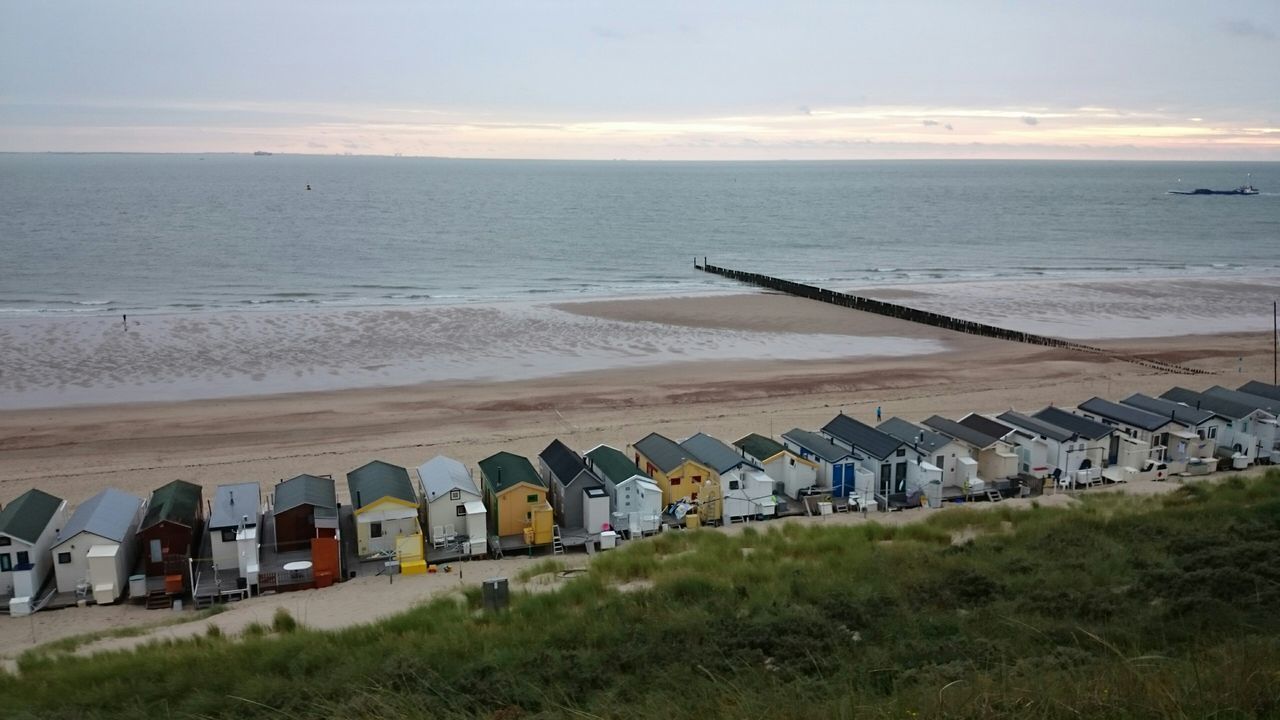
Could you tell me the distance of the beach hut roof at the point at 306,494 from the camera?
21672 millimetres

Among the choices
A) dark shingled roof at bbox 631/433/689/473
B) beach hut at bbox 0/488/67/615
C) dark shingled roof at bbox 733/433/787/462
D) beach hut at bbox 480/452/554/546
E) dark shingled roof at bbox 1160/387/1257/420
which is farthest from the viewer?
dark shingled roof at bbox 1160/387/1257/420

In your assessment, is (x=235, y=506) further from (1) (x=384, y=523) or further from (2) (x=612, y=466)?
(2) (x=612, y=466)

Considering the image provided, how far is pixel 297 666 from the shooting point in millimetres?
11289

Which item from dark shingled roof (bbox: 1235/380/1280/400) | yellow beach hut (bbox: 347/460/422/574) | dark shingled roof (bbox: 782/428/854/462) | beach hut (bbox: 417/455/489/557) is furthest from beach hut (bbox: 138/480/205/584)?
dark shingled roof (bbox: 1235/380/1280/400)

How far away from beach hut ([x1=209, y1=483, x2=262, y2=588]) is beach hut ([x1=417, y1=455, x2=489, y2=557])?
4.08 metres

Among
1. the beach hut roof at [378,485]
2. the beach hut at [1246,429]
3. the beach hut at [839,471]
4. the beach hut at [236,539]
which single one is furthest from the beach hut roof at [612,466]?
the beach hut at [1246,429]

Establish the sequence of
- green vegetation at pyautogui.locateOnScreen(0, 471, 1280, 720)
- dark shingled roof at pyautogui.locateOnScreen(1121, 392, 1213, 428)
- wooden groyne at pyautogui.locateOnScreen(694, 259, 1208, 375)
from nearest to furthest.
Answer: green vegetation at pyautogui.locateOnScreen(0, 471, 1280, 720)
dark shingled roof at pyautogui.locateOnScreen(1121, 392, 1213, 428)
wooden groyne at pyautogui.locateOnScreen(694, 259, 1208, 375)

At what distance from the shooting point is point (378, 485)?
2275cm

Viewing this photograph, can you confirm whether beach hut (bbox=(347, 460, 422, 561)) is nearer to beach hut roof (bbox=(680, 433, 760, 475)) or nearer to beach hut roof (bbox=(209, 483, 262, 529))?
beach hut roof (bbox=(209, 483, 262, 529))

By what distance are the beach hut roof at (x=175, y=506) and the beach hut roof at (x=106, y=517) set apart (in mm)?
393

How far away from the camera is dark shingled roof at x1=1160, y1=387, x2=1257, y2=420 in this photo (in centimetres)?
2850

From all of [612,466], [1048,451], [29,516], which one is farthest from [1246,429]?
[29,516]

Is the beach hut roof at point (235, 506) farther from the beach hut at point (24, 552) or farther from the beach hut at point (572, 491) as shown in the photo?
the beach hut at point (572, 491)

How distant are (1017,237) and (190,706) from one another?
113 m
